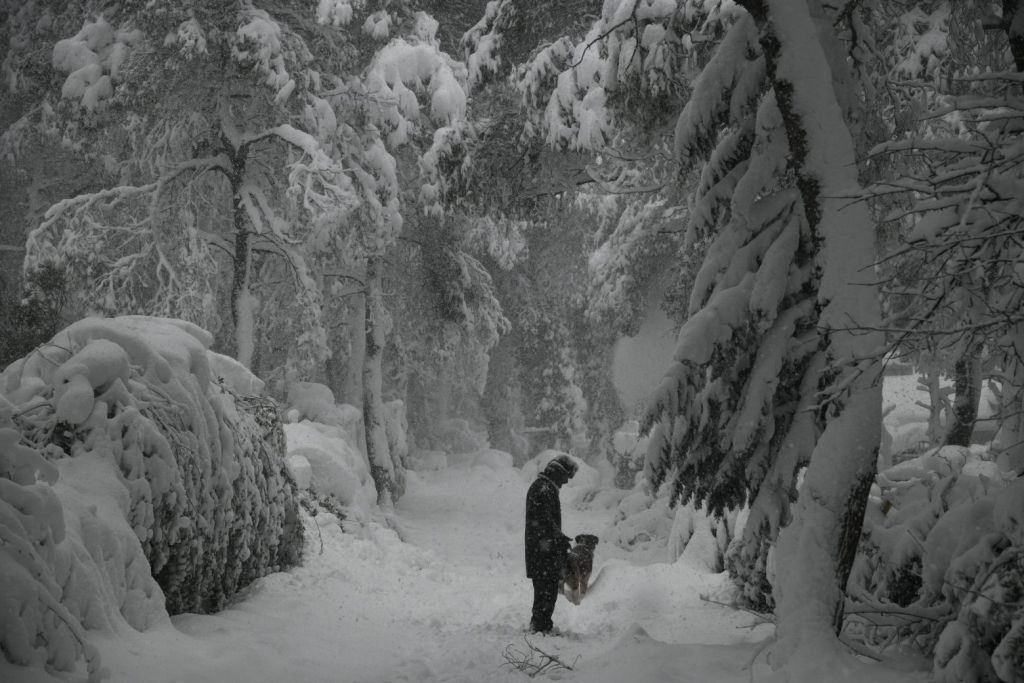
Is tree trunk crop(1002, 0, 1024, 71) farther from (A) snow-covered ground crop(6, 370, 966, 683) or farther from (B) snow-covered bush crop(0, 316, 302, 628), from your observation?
(B) snow-covered bush crop(0, 316, 302, 628)

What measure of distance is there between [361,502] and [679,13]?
28.9 feet

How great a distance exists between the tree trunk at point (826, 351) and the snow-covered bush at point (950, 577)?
0.34 metres

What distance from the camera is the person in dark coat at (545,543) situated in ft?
23.2

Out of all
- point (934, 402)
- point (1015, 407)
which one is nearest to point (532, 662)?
point (1015, 407)

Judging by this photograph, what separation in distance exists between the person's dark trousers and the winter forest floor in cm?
29

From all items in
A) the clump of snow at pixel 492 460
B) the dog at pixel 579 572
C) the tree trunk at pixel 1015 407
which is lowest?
the clump of snow at pixel 492 460

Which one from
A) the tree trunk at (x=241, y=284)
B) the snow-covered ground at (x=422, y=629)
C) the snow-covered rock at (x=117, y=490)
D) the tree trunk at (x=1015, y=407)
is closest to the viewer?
the snow-covered rock at (x=117, y=490)

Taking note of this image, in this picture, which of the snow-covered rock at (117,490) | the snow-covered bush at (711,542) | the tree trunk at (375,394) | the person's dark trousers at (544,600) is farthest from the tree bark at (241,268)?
the snow-covered bush at (711,542)

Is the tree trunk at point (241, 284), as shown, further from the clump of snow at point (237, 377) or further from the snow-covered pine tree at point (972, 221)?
the snow-covered pine tree at point (972, 221)

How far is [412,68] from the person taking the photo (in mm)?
14336

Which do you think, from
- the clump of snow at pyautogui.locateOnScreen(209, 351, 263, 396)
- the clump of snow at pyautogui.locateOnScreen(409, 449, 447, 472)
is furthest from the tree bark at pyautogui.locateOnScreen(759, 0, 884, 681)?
the clump of snow at pyautogui.locateOnScreen(409, 449, 447, 472)

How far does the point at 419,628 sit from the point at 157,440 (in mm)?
3079

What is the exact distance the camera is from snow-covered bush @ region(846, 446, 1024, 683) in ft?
10.8

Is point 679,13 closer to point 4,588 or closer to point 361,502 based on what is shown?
point 4,588
